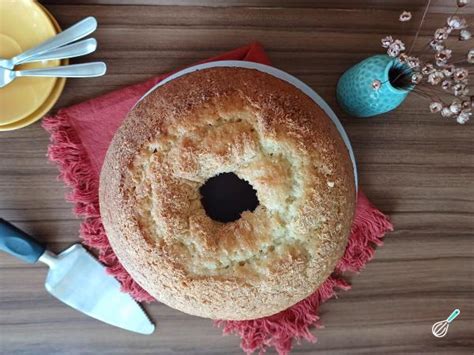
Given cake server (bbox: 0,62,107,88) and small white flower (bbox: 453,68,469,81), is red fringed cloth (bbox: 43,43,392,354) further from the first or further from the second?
small white flower (bbox: 453,68,469,81)

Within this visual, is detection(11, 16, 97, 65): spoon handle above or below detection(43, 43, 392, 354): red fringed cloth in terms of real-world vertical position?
above

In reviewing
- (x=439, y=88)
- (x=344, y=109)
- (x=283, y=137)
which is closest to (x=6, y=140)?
(x=283, y=137)

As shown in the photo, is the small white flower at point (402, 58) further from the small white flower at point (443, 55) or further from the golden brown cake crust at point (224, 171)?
the golden brown cake crust at point (224, 171)

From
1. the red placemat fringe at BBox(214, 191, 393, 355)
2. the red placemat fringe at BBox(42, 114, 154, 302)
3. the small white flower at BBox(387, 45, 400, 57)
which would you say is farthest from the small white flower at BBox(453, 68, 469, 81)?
the red placemat fringe at BBox(42, 114, 154, 302)

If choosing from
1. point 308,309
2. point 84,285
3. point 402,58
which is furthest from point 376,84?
point 84,285

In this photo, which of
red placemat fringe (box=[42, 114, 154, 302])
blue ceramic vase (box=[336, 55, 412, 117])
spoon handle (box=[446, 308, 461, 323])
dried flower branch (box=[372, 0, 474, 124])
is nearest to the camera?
dried flower branch (box=[372, 0, 474, 124])

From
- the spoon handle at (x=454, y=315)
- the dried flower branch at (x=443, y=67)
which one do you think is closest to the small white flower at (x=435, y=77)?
the dried flower branch at (x=443, y=67)
